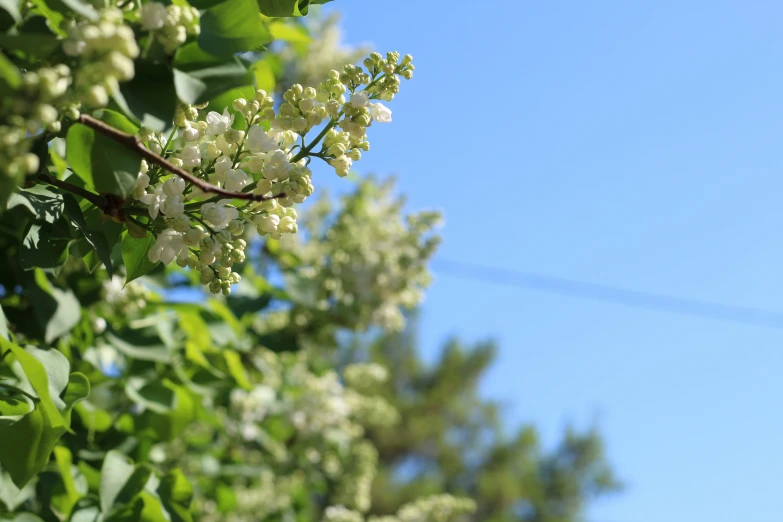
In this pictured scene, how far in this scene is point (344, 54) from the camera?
438 centimetres

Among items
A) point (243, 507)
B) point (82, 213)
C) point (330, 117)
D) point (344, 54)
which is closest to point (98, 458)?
point (82, 213)

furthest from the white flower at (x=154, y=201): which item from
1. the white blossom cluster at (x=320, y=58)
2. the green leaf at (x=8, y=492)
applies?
the white blossom cluster at (x=320, y=58)

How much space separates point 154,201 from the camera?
834mm

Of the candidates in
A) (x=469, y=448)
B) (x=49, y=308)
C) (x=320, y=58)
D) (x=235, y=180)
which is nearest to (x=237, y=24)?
(x=235, y=180)

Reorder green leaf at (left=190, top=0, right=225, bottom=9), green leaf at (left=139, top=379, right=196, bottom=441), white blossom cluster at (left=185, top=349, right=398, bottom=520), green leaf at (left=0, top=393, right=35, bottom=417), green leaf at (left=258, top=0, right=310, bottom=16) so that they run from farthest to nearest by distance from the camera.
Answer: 1. white blossom cluster at (left=185, top=349, right=398, bottom=520)
2. green leaf at (left=139, top=379, right=196, bottom=441)
3. green leaf at (left=0, top=393, right=35, bottom=417)
4. green leaf at (left=258, top=0, right=310, bottom=16)
5. green leaf at (left=190, top=0, right=225, bottom=9)

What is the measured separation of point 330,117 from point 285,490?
2.54 m

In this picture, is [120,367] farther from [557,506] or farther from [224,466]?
[557,506]

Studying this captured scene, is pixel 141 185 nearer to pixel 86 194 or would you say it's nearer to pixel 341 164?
pixel 86 194

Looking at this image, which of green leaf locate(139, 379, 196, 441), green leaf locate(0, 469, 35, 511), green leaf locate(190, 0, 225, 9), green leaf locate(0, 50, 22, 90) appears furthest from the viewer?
green leaf locate(139, 379, 196, 441)

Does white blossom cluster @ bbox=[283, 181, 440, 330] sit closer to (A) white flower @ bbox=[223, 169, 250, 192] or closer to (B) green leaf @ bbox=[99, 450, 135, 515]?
(B) green leaf @ bbox=[99, 450, 135, 515]

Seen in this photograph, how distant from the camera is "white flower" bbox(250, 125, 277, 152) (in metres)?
0.88

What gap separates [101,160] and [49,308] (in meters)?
0.72

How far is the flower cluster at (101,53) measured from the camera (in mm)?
625

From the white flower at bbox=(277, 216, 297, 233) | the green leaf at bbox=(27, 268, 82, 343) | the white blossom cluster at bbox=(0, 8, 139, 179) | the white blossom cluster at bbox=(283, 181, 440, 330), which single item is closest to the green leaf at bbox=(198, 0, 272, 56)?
the white blossom cluster at bbox=(0, 8, 139, 179)
